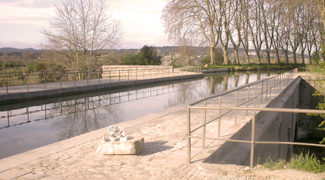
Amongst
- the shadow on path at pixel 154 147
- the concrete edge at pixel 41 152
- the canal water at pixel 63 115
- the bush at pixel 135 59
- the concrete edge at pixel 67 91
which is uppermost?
the bush at pixel 135 59

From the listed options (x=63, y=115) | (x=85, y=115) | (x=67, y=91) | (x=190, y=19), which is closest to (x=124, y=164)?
(x=85, y=115)

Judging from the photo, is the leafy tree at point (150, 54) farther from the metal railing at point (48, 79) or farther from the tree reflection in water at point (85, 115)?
the tree reflection in water at point (85, 115)

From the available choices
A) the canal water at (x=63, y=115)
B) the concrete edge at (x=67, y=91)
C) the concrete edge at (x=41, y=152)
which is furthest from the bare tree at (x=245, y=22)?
the concrete edge at (x=41, y=152)

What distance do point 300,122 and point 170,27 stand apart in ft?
82.1

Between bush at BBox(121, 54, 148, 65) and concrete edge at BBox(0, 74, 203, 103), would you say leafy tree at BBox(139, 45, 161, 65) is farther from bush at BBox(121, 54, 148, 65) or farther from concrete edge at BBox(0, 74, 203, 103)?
concrete edge at BBox(0, 74, 203, 103)

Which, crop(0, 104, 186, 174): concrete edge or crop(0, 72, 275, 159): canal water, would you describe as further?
crop(0, 72, 275, 159): canal water

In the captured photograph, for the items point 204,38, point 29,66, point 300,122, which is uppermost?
point 204,38

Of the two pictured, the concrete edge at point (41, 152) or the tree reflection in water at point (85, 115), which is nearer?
the concrete edge at point (41, 152)

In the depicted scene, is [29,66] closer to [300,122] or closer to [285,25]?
[300,122]

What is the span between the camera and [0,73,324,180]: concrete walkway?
4555 millimetres

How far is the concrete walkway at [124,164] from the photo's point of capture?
455cm

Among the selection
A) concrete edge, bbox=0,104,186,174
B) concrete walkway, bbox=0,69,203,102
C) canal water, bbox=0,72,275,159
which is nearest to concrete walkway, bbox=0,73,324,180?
concrete edge, bbox=0,104,186,174

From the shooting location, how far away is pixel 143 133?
7445 millimetres

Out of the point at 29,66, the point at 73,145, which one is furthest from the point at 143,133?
the point at 29,66
